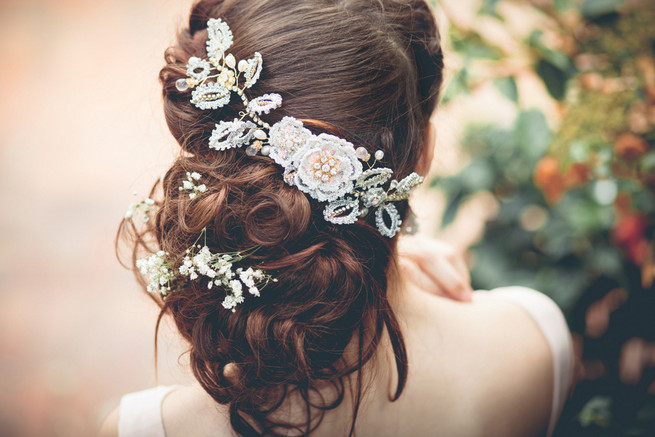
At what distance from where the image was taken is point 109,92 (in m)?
2.70

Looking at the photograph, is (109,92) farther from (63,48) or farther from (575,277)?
(575,277)

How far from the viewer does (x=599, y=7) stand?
126cm

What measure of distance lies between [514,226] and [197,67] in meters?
1.12

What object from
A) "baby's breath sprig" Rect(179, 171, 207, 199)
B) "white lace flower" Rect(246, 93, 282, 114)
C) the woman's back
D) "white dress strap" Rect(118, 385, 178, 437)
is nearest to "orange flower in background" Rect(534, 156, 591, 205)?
the woman's back

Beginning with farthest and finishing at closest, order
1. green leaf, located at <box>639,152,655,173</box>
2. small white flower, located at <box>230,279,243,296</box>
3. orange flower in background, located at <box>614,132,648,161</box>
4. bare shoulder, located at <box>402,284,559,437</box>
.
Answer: orange flower in background, located at <box>614,132,648,161</box>
green leaf, located at <box>639,152,655,173</box>
bare shoulder, located at <box>402,284,559,437</box>
small white flower, located at <box>230,279,243,296</box>

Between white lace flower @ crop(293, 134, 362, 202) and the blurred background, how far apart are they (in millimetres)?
368

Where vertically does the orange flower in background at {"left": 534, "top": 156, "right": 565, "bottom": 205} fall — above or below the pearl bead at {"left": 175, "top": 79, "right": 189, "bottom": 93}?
below

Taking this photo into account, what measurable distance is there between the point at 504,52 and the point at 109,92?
91.4 inches

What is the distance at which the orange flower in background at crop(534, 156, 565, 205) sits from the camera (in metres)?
1.32

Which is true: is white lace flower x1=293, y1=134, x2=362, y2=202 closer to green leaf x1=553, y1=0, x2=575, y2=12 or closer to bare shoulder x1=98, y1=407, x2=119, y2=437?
bare shoulder x1=98, y1=407, x2=119, y2=437

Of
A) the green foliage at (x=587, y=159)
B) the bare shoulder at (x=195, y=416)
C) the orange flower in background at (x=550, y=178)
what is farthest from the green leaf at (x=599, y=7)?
the bare shoulder at (x=195, y=416)

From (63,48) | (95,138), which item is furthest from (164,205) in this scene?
(63,48)

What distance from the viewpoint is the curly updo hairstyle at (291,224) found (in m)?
0.76

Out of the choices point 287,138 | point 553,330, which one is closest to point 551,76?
point 553,330
